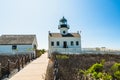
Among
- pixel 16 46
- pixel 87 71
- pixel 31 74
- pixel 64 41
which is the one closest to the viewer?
pixel 87 71

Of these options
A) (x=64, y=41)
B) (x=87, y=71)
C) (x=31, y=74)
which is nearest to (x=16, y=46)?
(x=64, y=41)

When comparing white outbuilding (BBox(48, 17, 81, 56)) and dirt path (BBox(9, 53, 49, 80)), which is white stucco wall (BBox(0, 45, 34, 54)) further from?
dirt path (BBox(9, 53, 49, 80))

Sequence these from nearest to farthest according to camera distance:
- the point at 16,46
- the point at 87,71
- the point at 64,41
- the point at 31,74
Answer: the point at 87,71, the point at 31,74, the point at 16,46, the point at 64,41

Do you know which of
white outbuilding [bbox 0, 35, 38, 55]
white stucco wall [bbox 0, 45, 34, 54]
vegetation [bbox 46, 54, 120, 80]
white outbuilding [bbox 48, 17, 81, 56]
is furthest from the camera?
white outbuilding [bbox 48, 17, 81, 56]

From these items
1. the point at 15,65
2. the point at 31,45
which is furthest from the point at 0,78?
the point at 31,45

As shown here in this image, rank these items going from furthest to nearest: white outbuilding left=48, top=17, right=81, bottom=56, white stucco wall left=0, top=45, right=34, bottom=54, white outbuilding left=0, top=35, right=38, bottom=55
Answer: white outbuilding left=48, top=17, right=81, bottom=56 < white stucco wall left=0, top=45, right=34, bottom=54 < white outbuilding left=0, top=35, right=38, bottom=55

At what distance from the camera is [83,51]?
35250 mm

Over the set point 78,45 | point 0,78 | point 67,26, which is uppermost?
point 67,26

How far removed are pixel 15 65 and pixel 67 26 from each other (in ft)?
86.6

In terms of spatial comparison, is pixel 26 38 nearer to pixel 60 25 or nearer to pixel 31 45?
pixel 31 45

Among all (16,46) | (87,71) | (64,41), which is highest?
(64,41)

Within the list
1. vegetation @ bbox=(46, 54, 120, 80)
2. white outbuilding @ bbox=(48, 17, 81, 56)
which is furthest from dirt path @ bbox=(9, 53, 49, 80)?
white outbuilding @ bbox=(48, 17, 81, 56)

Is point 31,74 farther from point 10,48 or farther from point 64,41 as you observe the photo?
point 64,41

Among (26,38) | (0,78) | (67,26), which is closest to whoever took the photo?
(0,78)
